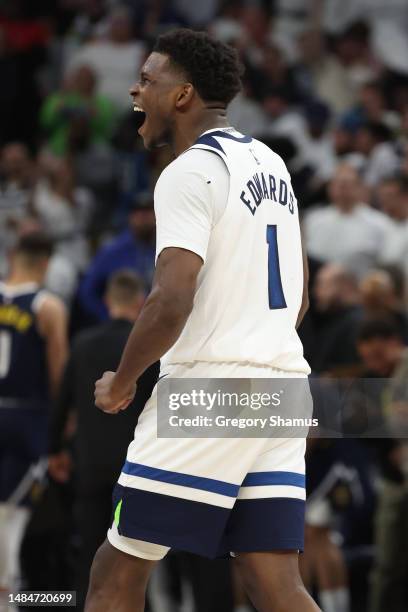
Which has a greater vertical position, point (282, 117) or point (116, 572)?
Result: point (282, 117)

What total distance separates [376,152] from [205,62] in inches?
287

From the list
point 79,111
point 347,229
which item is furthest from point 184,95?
point 79,111

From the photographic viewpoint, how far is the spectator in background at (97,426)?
7070 mm

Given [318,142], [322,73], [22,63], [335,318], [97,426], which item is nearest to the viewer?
[97,426]

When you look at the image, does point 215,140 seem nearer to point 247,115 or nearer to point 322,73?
point 247,115

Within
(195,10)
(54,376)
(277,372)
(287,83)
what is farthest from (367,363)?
(195,10)

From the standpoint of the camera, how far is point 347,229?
9.88m

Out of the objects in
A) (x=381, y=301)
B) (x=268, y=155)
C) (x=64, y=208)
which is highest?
(x=64, y=208)

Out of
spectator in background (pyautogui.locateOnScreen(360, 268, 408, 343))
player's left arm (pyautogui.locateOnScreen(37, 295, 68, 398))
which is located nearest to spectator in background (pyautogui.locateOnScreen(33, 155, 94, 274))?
player's left arm (pyautogui.locateOnScreen(37, 295, 68, 398))

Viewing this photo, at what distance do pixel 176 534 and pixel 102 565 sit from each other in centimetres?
26

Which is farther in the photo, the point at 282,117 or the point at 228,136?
the point at 282,117

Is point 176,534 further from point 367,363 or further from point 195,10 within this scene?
point 195,10

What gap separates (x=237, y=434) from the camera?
12.8ft

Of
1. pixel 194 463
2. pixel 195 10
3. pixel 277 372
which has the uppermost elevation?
pixel 195 10
